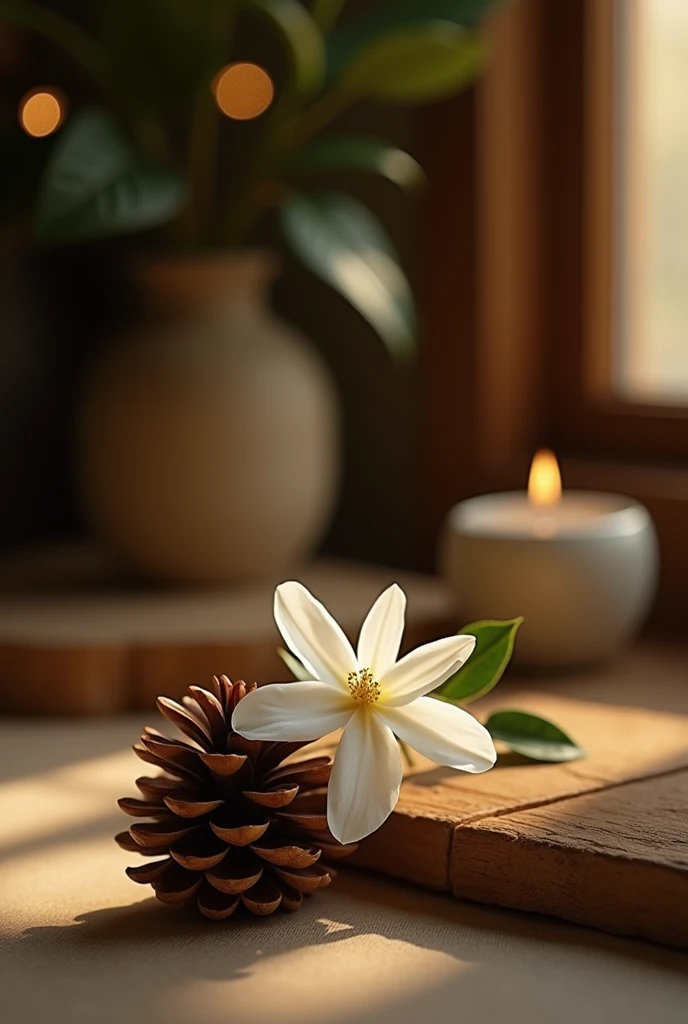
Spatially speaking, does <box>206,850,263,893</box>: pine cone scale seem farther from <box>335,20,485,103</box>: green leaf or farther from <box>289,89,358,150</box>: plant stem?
<box>289,89,358,150</box>: plant stem

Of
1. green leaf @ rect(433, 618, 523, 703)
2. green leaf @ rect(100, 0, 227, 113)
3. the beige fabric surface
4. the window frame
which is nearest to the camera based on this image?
the beige fabric surface

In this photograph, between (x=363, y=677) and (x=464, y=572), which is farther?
(x=464, y=572)

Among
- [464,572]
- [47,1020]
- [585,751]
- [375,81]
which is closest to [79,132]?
[375,81]

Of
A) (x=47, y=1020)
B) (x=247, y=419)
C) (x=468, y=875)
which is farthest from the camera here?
(x=247, y=419)

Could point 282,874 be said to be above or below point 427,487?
below

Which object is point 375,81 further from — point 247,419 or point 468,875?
point 468,875

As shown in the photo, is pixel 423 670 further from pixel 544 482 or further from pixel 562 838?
pixel 544 482

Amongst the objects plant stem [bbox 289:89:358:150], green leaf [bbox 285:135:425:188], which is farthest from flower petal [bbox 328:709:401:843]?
plant stem [bbox 289:89:358:150]
